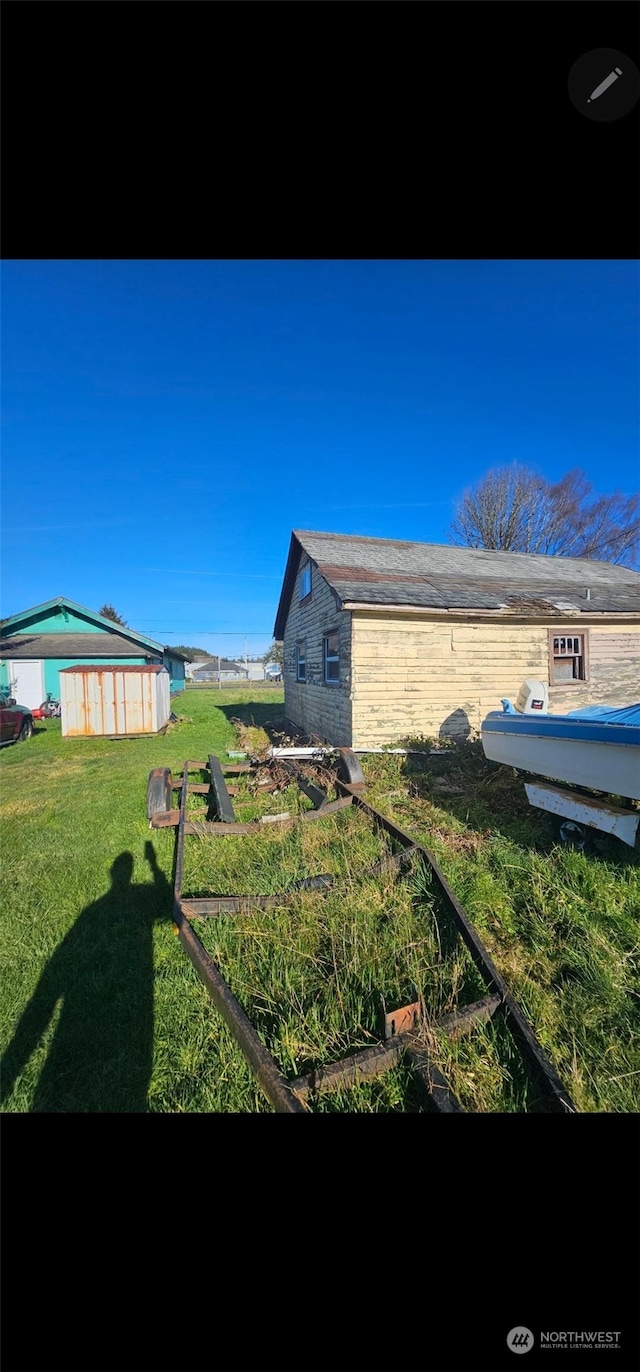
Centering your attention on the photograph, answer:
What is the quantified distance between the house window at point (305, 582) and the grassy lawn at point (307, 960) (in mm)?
7242

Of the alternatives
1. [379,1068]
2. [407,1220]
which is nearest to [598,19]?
[407,1220]

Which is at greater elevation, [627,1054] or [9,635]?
[9,635]

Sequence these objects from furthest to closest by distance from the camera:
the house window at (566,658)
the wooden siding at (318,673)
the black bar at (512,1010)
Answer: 1. the house window at (566,658)
2. the wooden siding at (318,673)
3. the black bar at (512,1010)

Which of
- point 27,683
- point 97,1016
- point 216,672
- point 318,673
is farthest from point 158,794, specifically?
point 216,672

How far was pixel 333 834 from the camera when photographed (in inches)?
178

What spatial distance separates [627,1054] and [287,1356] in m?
1.99

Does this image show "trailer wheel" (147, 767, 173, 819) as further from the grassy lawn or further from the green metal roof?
the green metal roof

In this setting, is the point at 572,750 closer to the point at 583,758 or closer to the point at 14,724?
the point at 583,758

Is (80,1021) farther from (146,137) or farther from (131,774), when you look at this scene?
(131,774)

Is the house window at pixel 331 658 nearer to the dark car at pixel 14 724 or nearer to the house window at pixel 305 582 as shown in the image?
the house window at pixel 305 582

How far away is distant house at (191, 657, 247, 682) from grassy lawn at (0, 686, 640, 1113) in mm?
54649

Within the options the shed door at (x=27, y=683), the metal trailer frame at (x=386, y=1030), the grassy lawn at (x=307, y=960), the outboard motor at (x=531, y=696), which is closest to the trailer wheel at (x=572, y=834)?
the grassy lawn at (x=307, y=960)

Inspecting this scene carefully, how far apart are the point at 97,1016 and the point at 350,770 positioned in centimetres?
420

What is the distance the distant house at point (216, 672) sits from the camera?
199 ft
